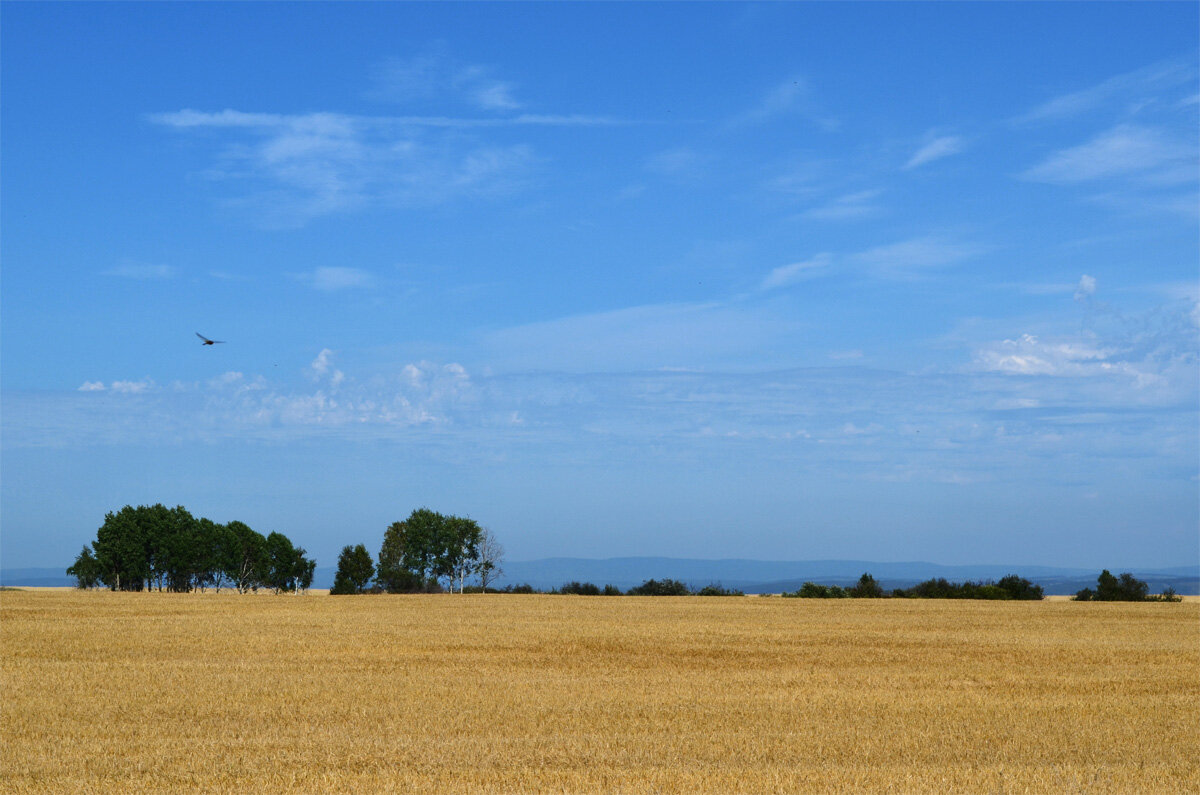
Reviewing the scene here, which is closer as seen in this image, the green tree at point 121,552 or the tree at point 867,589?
the tree at point 867,589

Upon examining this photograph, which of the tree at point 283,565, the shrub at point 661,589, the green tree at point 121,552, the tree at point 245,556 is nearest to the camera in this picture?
the shrub at point 661,589

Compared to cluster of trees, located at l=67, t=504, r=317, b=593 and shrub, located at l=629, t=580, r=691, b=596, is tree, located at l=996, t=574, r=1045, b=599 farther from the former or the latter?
cluster of trees, located at l=67, t=504, r=317, b=593

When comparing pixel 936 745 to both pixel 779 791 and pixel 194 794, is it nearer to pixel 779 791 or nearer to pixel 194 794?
pixel 779 791

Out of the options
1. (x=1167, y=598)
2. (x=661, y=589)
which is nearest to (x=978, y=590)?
(x=1167, y=598)

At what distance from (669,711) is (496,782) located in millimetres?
7694

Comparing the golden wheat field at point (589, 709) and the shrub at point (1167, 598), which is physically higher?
the golden wheat field at point (589, 709)

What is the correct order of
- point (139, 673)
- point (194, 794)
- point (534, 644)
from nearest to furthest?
point (194, 794)
point (139, 673)
point (534, 644)

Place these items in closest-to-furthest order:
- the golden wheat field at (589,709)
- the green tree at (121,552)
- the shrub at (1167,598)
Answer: the golden wheat field at (589,709) < the shrub at (1167,598) < the green tree at (121,552)

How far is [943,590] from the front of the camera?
7838cm

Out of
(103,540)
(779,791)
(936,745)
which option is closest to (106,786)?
(779,791)

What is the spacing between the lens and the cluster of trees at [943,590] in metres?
77.4

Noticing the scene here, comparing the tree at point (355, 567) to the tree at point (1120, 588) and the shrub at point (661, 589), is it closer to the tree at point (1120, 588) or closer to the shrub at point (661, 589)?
the shrub at point (661, 589)

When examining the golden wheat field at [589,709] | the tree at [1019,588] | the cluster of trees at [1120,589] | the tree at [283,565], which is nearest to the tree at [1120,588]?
the cluster of trees at [1120,589]

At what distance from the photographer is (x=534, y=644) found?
3556 centimetres
